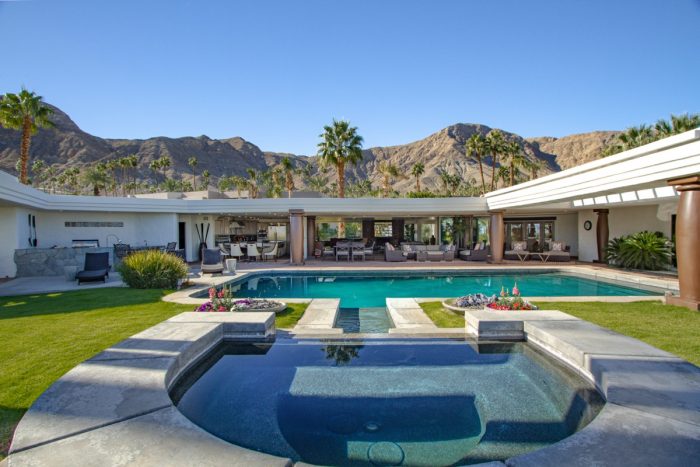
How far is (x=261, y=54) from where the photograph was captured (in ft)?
50.5

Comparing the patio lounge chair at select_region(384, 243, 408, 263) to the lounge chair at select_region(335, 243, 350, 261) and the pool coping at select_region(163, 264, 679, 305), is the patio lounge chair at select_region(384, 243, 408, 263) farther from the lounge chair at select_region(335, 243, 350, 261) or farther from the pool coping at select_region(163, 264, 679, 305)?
the pool coping at select_region(163, 264, 679, 305)

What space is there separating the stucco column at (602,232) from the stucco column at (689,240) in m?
10.7

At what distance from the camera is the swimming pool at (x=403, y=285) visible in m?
11.1

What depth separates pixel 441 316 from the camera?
742 centimetres

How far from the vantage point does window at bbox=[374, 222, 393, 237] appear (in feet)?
91.6

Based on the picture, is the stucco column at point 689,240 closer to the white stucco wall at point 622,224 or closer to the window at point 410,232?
the white stucco wall at point 622,224

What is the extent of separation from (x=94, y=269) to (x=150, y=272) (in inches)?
111

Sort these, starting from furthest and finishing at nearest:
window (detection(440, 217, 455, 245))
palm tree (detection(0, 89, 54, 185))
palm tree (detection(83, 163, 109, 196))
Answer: palm tree (detection(83, 163, 109, 196)), window (detection(440, 217, 455, 245)), palm tree (detection(0, 89, 54, 185))

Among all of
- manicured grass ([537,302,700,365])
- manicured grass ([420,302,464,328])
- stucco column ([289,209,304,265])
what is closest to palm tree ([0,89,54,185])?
stucco column ([289,209,304,265])

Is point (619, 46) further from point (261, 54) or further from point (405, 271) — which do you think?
point (261, 54)

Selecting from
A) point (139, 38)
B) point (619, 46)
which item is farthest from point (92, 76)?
point (619, 46)

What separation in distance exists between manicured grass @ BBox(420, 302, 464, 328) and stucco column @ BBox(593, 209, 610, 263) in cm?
1286

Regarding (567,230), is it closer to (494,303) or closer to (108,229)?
(494,303)

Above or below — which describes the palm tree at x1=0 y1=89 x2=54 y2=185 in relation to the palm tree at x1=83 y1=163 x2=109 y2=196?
below
